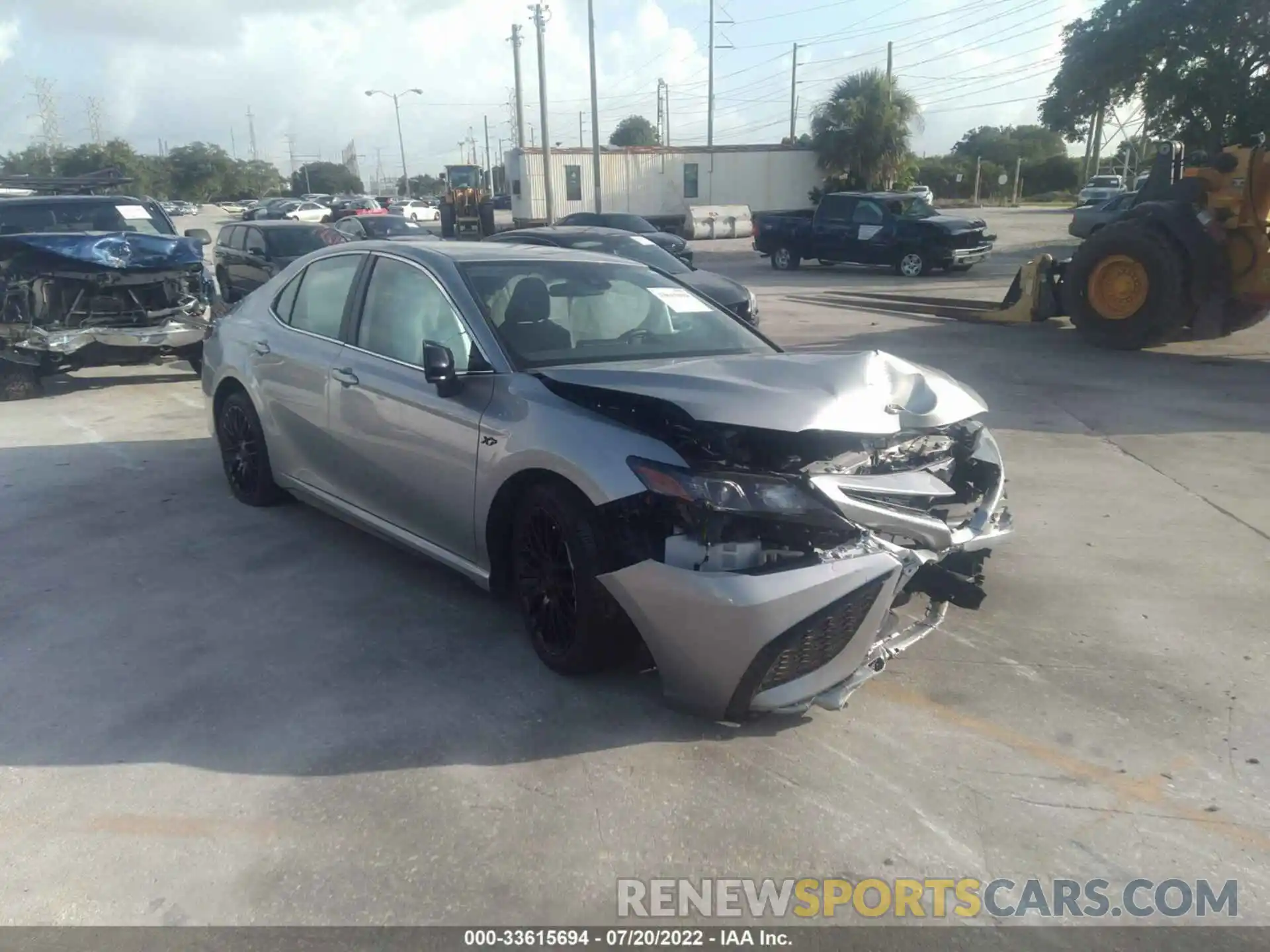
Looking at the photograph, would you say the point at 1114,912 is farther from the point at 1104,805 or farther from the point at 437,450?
the point at 437,450

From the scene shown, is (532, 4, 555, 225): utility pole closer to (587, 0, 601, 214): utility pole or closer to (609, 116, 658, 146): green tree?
(587, 0, 601, 214): utility pole

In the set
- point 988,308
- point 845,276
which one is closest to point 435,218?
point 845,276

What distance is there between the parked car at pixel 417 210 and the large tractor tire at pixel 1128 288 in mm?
43384

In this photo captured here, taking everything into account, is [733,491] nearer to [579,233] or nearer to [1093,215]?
[579,233]

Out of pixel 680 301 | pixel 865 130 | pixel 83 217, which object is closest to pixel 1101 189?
pixel 865 130

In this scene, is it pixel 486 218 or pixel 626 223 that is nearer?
pixel 626 223

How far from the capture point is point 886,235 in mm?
24328

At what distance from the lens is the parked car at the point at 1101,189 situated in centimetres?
3700

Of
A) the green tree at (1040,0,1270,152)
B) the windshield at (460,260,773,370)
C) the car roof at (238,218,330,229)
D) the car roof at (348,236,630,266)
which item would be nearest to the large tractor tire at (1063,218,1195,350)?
the windshield at (460,260,773,370)

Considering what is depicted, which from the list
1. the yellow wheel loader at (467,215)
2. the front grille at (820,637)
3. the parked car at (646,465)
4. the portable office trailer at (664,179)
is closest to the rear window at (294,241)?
the parked car at (646,465)

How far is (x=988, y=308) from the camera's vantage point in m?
15.7

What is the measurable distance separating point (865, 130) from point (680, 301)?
44761mm

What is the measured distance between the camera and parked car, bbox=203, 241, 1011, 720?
3.56 meters

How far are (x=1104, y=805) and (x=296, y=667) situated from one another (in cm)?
309
